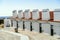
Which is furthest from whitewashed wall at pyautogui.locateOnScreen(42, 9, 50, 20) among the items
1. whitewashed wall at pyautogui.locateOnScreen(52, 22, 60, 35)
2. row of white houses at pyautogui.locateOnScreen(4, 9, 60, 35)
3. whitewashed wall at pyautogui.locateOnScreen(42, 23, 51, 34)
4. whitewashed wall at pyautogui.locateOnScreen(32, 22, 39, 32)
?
whitewashed wall at pyautogui.locateOnScreen(52, 22, 60, 35)

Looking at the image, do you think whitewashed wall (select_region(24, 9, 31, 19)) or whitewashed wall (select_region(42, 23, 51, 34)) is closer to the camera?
whitewashed wall (select_region(42, 23, 51, 34))

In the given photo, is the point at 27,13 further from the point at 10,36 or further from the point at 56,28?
the point at 10,36

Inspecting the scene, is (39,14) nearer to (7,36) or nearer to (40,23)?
(40,23)

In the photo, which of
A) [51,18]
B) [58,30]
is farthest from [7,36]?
[51,18]

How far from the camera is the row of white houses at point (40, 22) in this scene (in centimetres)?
2194

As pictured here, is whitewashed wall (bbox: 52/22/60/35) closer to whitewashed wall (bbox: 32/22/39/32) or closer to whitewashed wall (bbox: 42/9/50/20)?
whitewashed wall (bbox: 42/9/50/20)

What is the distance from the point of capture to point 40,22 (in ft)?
83.4

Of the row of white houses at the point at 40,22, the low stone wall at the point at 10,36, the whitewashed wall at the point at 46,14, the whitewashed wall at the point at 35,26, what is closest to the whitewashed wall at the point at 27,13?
the row of white houses at the point at 40,22

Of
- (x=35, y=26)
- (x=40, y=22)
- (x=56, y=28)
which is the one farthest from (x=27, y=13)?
(x=56, y=28)

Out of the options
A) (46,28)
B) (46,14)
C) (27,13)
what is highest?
(27,13)

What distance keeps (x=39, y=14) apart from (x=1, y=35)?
1731 centimetres

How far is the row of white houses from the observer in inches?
864

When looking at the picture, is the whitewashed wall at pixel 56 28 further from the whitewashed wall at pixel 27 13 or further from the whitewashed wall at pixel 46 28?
the whitewashed wall at pixel 27 13

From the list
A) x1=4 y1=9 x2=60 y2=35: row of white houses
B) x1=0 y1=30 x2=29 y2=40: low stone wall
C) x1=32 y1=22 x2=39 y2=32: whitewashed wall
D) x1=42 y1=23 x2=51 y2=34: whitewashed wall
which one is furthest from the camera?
x1=32 y1=22 x2=39 y2=32: whitewashed wall
